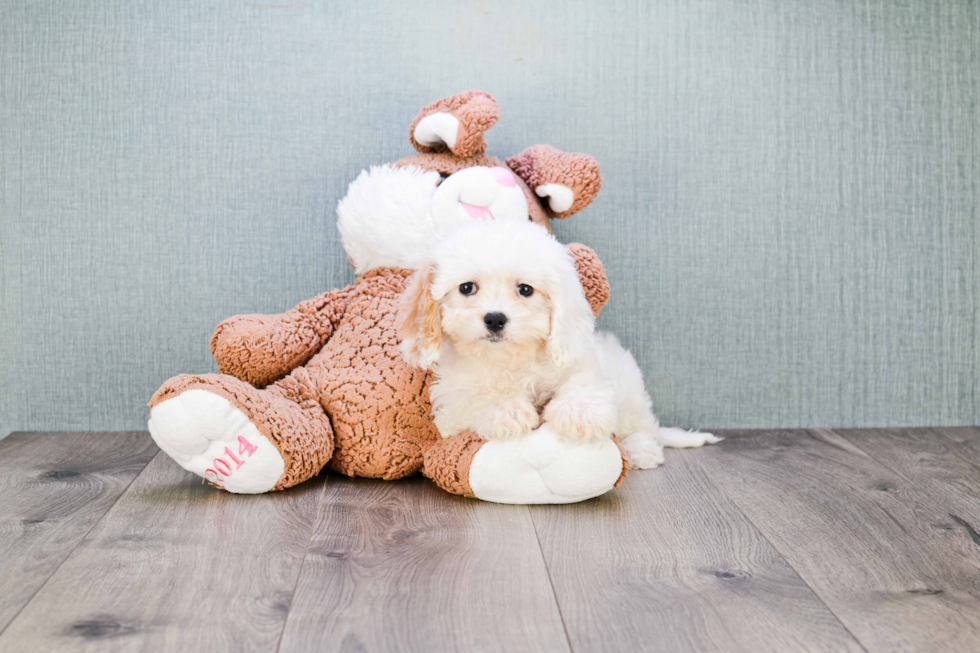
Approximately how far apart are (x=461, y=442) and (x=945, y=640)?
2.43 feet

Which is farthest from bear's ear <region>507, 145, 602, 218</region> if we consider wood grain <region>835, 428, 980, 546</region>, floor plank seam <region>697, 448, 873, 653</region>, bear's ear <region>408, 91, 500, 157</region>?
wood grain <region>835, 428, 980, 546</region>

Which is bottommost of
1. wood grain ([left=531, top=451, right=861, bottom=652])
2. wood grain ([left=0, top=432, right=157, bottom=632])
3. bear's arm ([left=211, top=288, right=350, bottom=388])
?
wood grain ([left=531, top=451, right=861, bottom=652])

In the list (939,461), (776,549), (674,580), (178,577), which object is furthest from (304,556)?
(939,461)

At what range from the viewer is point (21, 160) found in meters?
1.71

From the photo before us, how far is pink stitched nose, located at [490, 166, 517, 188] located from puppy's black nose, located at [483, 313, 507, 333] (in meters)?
0.36

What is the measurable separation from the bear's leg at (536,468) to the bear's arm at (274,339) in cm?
39

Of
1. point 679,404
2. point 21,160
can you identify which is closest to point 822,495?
point 679,404

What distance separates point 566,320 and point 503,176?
37 centimetres

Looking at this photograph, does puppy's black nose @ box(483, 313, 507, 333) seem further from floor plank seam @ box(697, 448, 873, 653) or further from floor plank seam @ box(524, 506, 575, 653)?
floor plank seam @ box(697, 448, 873, 653)

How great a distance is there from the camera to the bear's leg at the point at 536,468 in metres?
1.25

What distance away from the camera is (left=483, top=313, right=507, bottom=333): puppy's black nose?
1196 millimetres

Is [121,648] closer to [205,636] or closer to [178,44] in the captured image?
[205,636]

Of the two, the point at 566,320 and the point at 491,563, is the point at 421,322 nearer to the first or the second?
the point at 566,320

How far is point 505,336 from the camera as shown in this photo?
121 centimetres
